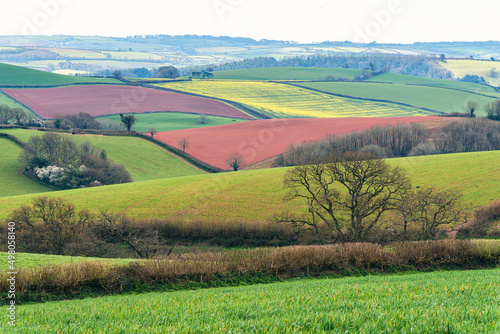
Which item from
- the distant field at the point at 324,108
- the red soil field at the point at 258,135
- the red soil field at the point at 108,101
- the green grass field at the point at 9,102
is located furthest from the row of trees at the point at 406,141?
the green grass field at the point at 9,102

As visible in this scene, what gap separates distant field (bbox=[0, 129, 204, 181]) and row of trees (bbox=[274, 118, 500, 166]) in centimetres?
2647

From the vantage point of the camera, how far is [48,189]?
286ft

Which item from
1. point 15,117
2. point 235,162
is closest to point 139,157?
point 235,162

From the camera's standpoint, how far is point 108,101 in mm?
177375

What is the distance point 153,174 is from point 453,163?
65.9m

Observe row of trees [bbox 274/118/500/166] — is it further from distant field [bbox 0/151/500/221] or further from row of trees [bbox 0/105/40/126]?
row of trees [bbox 0/105/40/126]

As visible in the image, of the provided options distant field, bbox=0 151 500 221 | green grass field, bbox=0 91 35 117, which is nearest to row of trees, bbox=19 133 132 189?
distant field, bbox=0 151 500 221

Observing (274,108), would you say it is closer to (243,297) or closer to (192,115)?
(192,115)

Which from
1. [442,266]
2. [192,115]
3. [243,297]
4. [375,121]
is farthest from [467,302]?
[192,115]

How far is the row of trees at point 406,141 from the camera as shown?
9906cm

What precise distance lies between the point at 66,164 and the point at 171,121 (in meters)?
70.3

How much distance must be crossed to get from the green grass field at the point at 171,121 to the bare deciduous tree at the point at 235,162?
149 feet

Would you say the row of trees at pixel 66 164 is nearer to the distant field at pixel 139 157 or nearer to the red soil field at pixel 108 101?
the distant field at pixel 139 157

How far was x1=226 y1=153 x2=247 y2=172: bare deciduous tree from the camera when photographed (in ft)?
343
